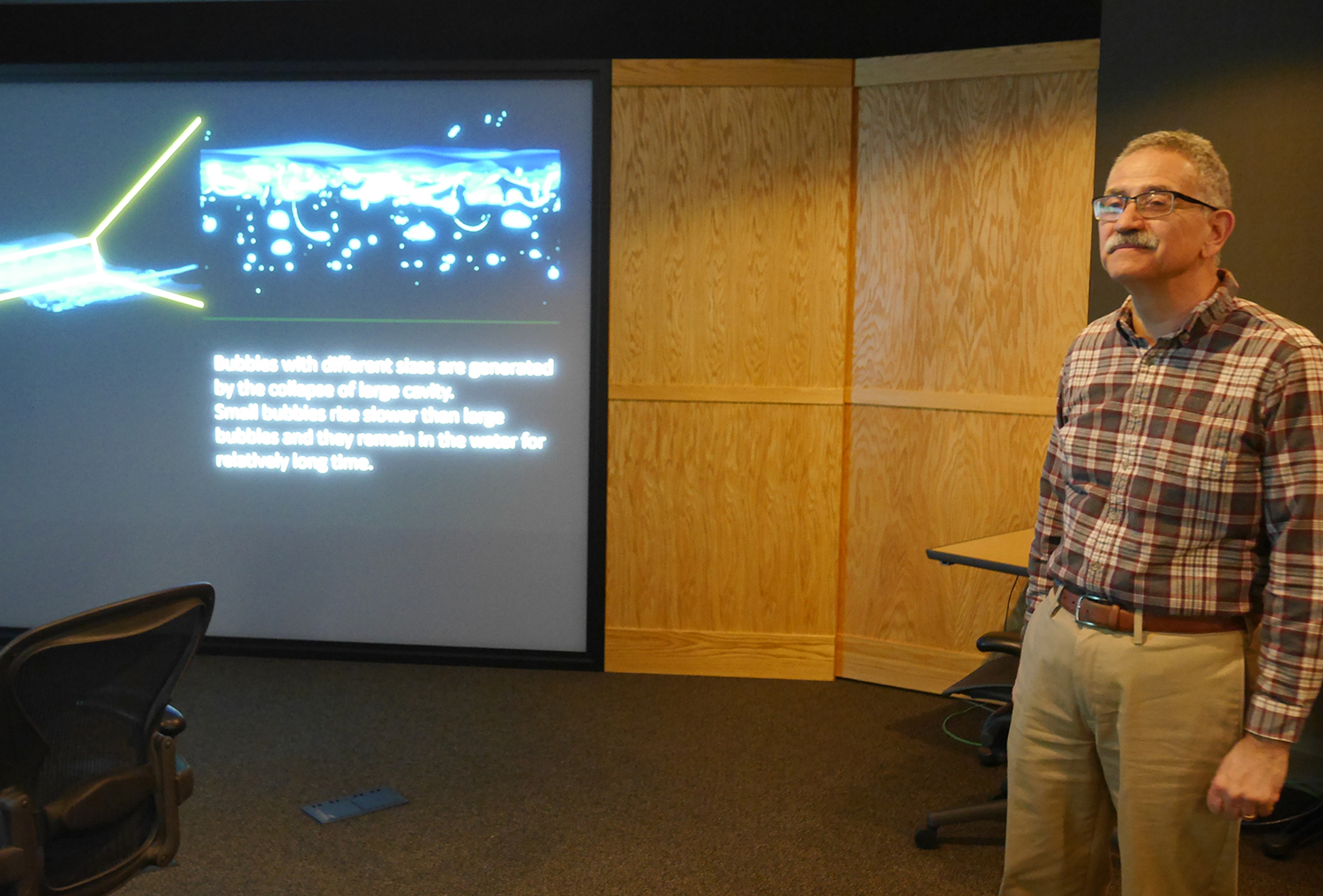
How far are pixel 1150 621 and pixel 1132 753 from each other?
0.21 metres

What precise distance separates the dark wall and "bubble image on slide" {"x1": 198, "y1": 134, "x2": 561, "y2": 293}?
227cm

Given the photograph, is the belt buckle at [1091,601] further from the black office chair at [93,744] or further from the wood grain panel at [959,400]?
the wood grain panel at [959,400]

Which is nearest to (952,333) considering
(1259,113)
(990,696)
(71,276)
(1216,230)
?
(1259,113)

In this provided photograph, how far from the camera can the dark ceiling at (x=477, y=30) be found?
14.5ft

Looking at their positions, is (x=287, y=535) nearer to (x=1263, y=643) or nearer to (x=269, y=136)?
(x=269, y=136)

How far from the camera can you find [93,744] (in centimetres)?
210

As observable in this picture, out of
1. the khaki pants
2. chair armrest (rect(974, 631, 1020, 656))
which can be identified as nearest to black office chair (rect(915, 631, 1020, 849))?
chair armrest (rect(974, 631, 1020, 656))

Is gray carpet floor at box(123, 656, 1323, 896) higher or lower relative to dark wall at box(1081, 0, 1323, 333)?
lower

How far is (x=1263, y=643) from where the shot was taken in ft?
5.38

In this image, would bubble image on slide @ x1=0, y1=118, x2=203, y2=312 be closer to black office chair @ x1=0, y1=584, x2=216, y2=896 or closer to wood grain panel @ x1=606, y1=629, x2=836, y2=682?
wood grain panel @ x1=606, y1=629, x2=836, y2=682

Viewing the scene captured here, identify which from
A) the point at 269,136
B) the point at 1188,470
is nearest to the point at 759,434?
the point at 269,136

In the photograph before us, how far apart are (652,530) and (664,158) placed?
1.49m

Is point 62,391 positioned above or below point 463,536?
above

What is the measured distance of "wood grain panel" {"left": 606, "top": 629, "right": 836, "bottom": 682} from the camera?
4.60 m
